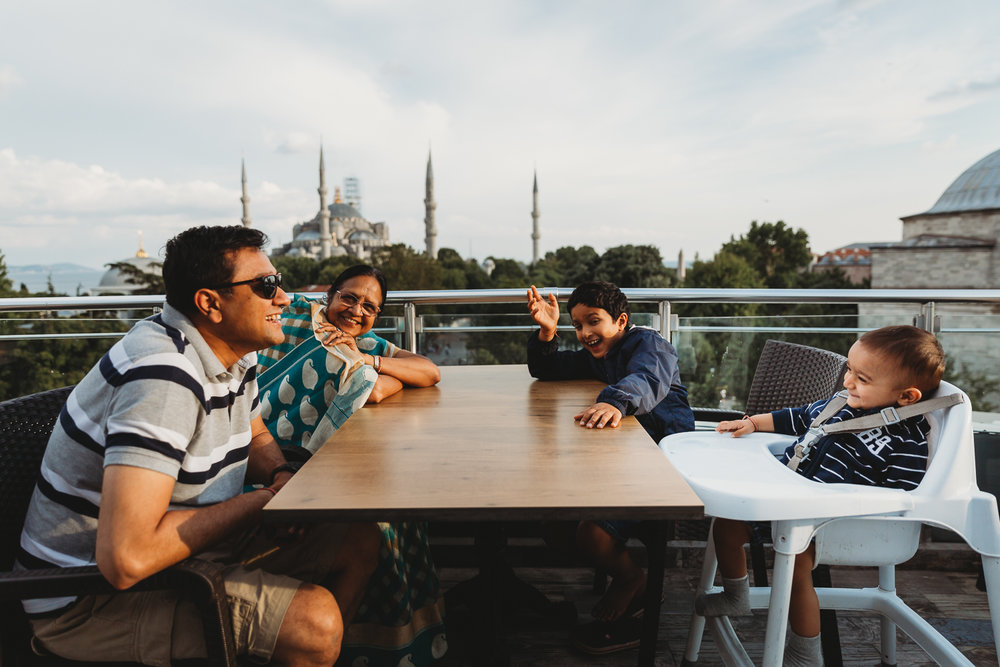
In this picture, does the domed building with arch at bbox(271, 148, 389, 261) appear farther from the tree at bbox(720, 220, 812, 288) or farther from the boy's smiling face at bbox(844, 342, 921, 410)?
the boy's smiling face at bbox(844, 342, 921, 410)

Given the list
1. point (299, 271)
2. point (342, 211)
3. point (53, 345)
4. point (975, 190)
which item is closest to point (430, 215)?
point (299, 271)

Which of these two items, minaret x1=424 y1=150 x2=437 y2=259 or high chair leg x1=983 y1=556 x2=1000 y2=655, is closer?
high chair leg x1=983 y1=556 x2=1000 y2=655

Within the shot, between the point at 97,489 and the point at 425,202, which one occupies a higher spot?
the point at 425,202

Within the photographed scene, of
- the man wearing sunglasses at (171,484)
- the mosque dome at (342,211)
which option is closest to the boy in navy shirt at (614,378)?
the man wearing sunglasses at (171,484)

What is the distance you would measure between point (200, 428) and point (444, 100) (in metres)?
67.3

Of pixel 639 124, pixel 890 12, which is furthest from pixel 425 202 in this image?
pixel 890 12

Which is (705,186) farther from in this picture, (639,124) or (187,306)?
(187,306)

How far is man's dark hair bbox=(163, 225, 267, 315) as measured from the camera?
1.28m

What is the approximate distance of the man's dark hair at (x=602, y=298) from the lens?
2123mm

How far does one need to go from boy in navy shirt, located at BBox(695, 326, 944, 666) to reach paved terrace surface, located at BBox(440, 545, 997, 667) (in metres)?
0.49

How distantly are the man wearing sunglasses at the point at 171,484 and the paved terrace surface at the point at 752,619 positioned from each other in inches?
36.4

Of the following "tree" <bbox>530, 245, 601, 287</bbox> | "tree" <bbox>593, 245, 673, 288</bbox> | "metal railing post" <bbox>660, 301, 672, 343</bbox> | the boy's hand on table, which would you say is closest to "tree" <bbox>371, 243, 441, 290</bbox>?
"tree" <bbox>530, 245, 601, 287</bbox>

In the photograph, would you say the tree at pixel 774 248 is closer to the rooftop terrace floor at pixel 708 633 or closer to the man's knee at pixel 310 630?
the rooftop terrace floor at pixel 708 633

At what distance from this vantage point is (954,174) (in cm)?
4891
